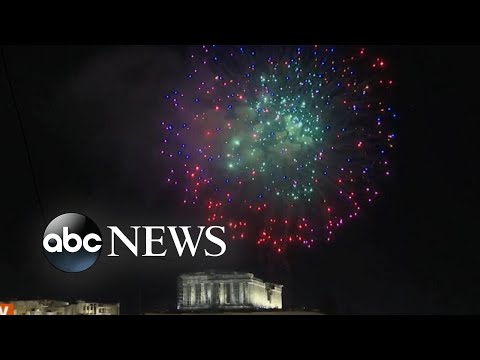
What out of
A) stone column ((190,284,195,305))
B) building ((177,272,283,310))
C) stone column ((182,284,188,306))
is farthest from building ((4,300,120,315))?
stone column ((190,284,195,305))

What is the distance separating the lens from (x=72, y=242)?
18.0m

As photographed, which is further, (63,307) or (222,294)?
(222,294)

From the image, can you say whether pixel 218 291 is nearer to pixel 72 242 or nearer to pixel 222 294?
pixel 222 294

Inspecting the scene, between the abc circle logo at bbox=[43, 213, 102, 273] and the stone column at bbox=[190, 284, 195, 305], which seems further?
the stone column at bbox=[190, 284, 195, 305]

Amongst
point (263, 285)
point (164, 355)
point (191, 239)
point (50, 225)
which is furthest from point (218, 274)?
point (164, 355)

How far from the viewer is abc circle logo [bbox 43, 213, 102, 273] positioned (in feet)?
59.6

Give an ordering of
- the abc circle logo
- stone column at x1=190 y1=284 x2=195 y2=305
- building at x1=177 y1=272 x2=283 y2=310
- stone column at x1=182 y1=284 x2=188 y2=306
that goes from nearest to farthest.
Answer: the abc circle logo, stone column at x1=182 y1=284 x2=188 y2=306, building at x1=177 y1=272 x2=283 y2=310, stone column at x1=190 y1=284 x2=195 y2=305

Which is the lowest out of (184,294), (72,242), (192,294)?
(72,242)

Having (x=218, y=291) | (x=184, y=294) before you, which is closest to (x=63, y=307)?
(x=184, y=294)

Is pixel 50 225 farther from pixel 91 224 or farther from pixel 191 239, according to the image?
pixel 191 239

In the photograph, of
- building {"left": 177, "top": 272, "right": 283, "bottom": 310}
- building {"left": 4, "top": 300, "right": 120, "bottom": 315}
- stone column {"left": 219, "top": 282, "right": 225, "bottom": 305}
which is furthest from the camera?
stone column {"left": 219, "top": 282, "right": 225, "bottom": 305}

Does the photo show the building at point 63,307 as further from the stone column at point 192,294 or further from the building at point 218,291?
the stone column at point 192,294

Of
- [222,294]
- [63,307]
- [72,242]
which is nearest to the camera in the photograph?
[72,242]

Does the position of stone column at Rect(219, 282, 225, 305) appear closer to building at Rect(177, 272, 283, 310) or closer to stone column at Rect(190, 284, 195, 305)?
building at Rect(177, 272, 283, 310)
